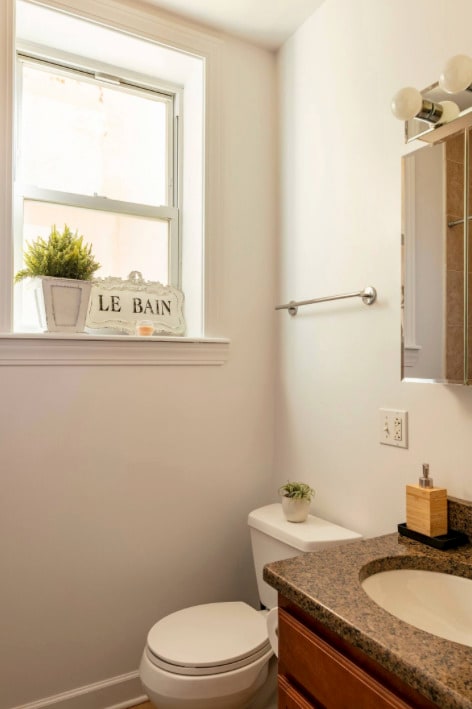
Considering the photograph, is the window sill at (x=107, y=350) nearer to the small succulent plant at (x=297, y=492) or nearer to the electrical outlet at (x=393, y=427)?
the small succulent plant at (x=297, y=492)

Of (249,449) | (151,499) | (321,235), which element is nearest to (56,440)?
(151,499)

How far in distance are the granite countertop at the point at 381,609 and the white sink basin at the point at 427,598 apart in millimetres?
18

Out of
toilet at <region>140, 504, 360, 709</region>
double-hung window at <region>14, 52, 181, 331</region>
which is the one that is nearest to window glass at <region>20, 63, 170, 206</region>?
double-hung window at <region>14, 52, 181, 331</region>

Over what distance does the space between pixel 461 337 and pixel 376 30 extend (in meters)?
1.01

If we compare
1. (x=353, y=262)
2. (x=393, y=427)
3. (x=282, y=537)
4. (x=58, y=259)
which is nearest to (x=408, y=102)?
(x=353, y=262)

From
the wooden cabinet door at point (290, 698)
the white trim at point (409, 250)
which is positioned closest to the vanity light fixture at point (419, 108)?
the white trim at point (409, 250)

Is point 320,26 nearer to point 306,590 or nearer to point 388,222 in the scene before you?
point 388,222

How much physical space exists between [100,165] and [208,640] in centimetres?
173

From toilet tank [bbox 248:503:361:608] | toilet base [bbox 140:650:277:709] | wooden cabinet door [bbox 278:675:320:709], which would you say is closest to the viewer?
wooden cabinet door [bbox 278:675:320:709]

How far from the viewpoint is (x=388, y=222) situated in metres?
1.51

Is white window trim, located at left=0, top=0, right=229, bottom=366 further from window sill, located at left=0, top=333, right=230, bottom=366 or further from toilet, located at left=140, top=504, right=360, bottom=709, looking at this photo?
toilet, located at left=140, top=504, right=360, bottom=709

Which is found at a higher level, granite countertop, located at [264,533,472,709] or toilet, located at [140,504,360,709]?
granite countertop, located at [264,533,472,709]

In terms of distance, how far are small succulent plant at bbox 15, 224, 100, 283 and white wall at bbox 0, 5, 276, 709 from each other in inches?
13.2

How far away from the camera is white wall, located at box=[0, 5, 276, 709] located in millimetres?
1630
